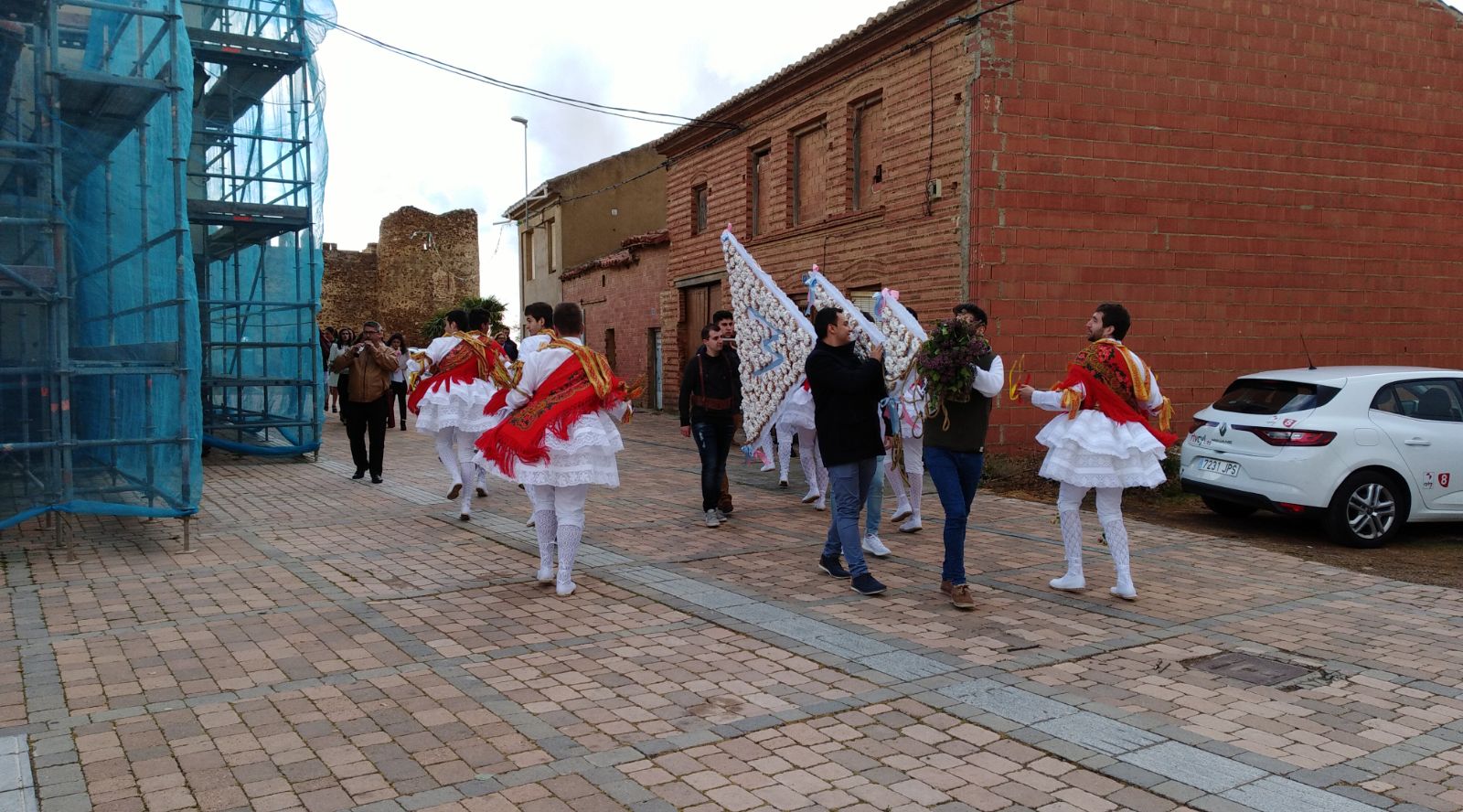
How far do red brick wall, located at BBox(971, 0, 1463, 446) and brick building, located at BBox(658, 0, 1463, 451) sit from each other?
30 millimetres

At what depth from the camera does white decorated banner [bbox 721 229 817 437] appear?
375 inches

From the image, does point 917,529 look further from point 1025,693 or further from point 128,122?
point 128,122

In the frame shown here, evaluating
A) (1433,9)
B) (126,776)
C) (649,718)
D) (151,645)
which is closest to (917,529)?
(649,718)

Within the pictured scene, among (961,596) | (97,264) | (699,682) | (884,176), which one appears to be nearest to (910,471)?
(961,596)

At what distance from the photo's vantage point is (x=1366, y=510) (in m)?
8.83

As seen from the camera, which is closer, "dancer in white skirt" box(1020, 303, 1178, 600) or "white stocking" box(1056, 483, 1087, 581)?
"dancer in white skirt" box(1020, 303, 1178, 600)

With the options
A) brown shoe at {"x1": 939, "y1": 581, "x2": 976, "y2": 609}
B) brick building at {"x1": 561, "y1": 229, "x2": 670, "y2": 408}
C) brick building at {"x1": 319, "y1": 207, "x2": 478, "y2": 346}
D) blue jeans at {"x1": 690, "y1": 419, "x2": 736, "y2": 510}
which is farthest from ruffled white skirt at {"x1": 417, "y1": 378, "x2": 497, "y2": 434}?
brick building at {"x1": 319, "y1": 207, "x2": 478, "y2": 346}

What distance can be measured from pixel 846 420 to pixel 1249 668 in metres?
2.58

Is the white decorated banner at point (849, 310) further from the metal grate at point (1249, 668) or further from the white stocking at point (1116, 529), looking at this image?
the metal grate at point (1249, 668)

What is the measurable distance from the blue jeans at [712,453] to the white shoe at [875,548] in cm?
181

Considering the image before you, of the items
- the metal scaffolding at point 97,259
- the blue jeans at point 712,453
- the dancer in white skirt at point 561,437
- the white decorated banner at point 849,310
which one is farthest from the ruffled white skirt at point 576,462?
the metal scaffolding at point 97,259

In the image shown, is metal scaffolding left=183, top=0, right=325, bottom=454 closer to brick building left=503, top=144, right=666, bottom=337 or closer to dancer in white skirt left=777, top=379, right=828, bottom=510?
dancer in white skirt left=777, top=379, right=828, bottom=510

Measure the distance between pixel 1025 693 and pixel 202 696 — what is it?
3616 millimetres

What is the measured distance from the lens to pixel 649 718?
4.52 m
